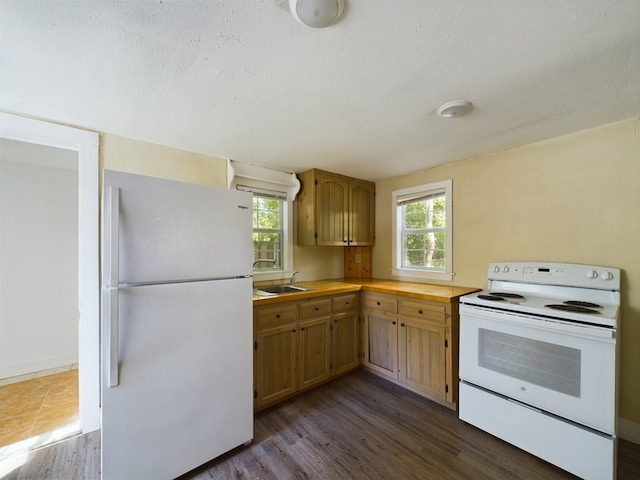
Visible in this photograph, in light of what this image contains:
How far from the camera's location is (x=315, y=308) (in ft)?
8.33

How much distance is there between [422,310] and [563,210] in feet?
4.50

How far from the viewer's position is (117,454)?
1368mm

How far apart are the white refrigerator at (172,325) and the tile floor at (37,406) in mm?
1167

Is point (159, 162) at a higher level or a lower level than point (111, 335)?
higher

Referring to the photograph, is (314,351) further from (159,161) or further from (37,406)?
(37,406)

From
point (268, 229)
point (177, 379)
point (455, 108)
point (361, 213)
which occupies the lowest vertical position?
point (177, 379)

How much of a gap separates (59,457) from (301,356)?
171 cm

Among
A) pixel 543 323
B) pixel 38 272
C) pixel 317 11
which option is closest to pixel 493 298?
pixel 543 323

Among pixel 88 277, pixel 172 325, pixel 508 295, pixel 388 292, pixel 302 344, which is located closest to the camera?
pixel 172 325

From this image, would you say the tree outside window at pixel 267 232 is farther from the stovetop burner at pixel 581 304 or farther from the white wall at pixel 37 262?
the stovetop burner at pixel 581 304

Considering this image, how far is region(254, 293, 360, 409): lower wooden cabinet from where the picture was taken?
7.20 feet

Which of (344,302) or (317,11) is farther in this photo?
(344,302)

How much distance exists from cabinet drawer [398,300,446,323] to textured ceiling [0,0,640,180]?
143 cm

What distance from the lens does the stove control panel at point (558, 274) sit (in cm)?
188
